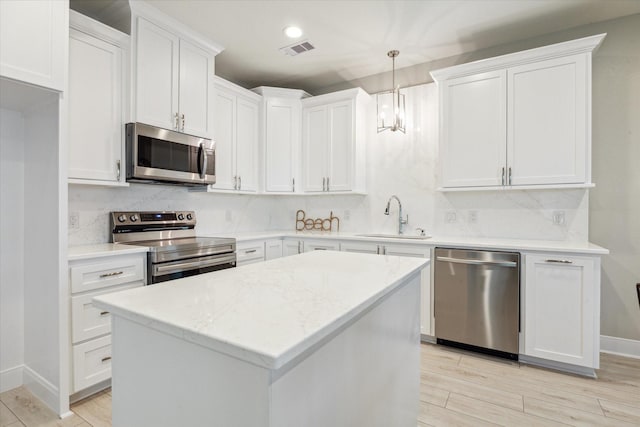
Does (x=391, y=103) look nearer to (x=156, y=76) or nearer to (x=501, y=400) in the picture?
(x=156, y=76)

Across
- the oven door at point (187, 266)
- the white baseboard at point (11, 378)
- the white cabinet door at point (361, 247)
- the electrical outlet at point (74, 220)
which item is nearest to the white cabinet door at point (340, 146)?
the white cabinet door at point (361, 247)

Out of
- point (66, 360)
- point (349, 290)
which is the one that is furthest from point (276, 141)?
→ point (349, 290)

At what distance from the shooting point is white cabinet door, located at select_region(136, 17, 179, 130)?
8.71 feet

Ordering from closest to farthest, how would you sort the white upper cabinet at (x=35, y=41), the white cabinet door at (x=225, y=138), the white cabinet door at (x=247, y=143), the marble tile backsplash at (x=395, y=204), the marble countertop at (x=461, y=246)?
1. the white upper cabinet at (x=35, y=41)
2. the marble countertop at (x=461, y=246)
3. the marble tile backsplash at (x=395, y=204)
4. the white cabinet door at (x=225, y=138)
5. the white cabinet door at (x=247, y=143)

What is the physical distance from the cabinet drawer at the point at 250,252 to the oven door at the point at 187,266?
24 centimetres

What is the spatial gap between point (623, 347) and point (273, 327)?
3.44 m

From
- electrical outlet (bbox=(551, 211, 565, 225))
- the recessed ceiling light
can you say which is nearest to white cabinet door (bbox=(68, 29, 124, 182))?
the recessed ceiling light

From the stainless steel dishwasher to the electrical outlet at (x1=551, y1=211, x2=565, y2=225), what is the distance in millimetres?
735

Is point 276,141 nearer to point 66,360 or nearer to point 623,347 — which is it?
point 66,360

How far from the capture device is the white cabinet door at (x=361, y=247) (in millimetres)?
3274

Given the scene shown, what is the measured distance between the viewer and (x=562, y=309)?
A: 8.27 feet

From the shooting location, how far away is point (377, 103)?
12.8 ft

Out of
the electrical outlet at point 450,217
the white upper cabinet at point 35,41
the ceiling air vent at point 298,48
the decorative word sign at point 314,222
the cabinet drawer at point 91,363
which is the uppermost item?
the ceiling air vent at point 298,48

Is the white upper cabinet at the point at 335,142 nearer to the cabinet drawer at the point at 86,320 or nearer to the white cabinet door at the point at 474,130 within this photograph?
the white cabinet door at the point at 474,130
